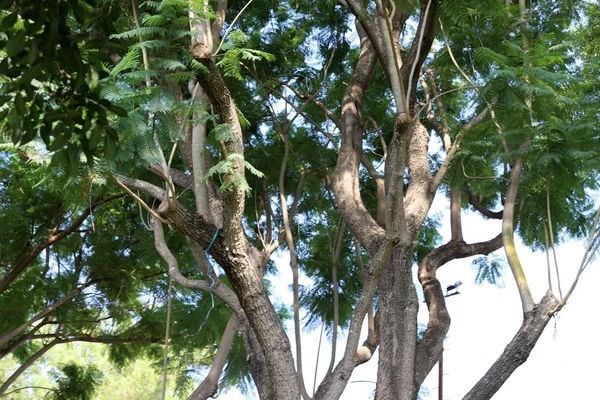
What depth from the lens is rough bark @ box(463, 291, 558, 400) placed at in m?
5.62

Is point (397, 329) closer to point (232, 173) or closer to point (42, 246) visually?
point (232, 173)

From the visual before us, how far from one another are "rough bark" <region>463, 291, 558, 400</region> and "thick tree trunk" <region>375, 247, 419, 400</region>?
50 centimetres

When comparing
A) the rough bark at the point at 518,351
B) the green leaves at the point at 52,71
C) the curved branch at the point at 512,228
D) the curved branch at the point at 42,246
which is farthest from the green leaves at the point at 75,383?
the green leaves at the point at 52,71

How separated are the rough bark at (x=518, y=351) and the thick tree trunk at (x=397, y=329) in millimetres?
499

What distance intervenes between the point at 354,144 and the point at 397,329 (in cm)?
170

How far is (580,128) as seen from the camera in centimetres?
548

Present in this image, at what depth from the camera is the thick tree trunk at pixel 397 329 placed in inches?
232

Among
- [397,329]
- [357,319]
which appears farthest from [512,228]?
[357,319]

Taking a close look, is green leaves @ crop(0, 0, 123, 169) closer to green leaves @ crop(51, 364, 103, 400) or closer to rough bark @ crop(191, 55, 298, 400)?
rough bark @ crop(191, 55, 298, 400)

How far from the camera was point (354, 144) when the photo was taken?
693 cm

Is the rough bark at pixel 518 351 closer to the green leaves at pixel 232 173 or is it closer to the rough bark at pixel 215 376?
the green leaves at pixel 232 173

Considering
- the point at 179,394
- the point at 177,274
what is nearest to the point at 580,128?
the point at 177,274

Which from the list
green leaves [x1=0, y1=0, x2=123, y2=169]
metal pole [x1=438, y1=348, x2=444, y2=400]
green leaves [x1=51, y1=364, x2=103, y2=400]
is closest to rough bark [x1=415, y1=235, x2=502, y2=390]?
metal pole [x1=438, y1=348, x2=444, y2=400]

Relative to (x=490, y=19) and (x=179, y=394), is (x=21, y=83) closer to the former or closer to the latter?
(x=490, y=19)
